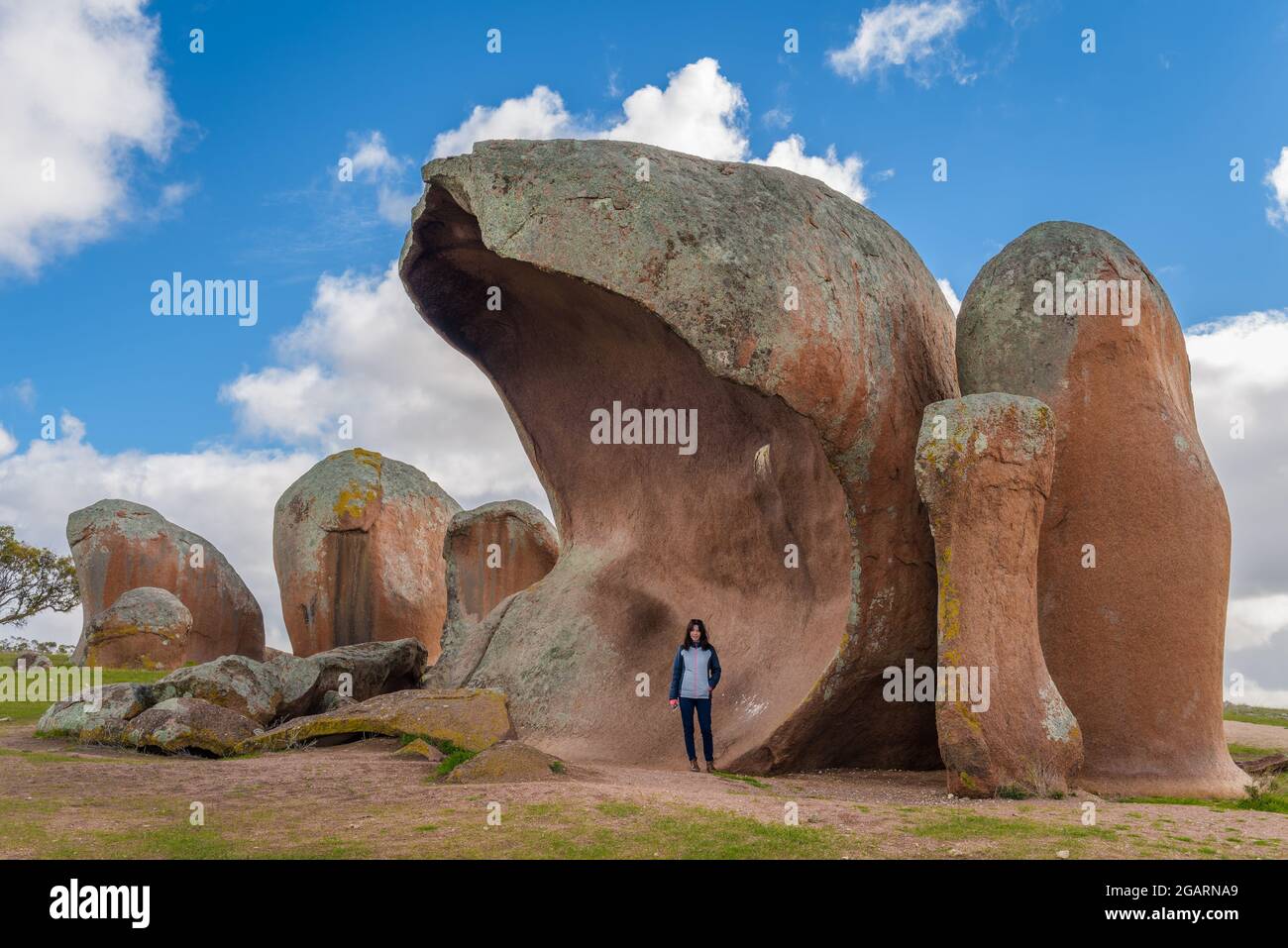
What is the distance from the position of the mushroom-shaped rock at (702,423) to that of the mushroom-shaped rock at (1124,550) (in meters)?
1.20

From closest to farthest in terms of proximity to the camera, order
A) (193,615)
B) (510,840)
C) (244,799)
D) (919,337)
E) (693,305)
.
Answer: (510,840)
(244,799)
(693,305)
(919,337)
(193,615)

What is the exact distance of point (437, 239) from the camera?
542 inches

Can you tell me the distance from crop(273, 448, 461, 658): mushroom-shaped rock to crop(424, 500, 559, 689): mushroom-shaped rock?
157 inches

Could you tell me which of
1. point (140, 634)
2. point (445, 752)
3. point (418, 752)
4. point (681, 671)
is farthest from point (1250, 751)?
point (140, 634)

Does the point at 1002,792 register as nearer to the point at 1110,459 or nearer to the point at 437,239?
the point at 1110,459

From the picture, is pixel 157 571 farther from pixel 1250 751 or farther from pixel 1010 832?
pixel 1010 832

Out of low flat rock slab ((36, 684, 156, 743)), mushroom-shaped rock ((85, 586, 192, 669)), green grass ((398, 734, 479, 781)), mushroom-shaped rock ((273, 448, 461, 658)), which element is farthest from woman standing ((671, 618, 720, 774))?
mushroom-shaped rock ((85, 586, 192, 669))

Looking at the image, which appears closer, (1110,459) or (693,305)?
(693,305)

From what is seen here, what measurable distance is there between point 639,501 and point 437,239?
12.8 feet

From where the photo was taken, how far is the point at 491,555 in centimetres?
1875

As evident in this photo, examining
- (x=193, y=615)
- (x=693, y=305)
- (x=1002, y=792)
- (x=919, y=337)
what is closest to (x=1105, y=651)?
(x=1002, y=792)

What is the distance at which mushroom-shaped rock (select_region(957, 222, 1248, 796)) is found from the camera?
1132 cm

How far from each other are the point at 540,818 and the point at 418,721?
435 centimetres
